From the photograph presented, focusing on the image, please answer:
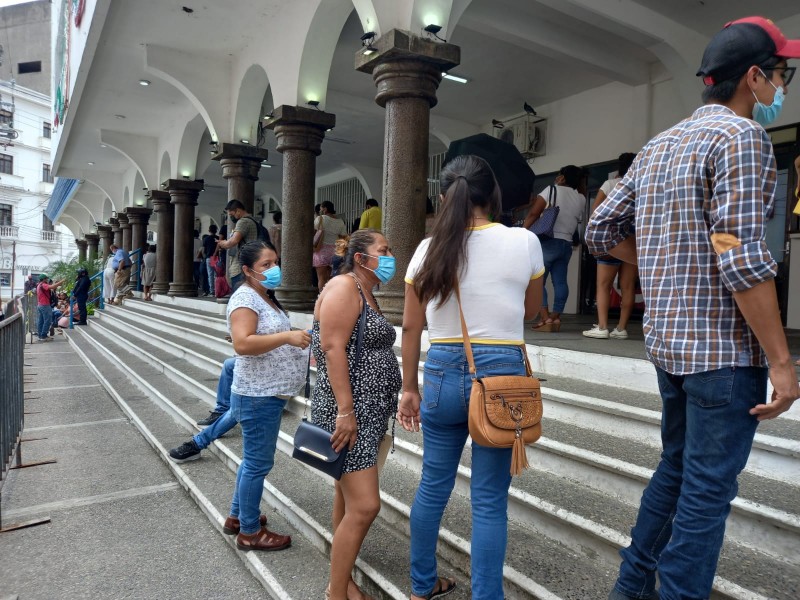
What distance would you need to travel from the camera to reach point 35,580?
2732mm

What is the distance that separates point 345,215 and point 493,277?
54.2 feet

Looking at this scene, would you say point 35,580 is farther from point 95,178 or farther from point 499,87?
point 95,178

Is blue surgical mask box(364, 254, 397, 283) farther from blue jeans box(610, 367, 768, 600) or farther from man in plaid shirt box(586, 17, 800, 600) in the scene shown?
blue jeans box(610, 367, 768, 600)

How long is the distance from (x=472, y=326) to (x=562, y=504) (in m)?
1.18

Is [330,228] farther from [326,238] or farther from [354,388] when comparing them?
[354,388]

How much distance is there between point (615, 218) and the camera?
5.95ft

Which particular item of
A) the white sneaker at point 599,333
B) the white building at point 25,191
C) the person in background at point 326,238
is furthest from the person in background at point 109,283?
the white building at point 25,191

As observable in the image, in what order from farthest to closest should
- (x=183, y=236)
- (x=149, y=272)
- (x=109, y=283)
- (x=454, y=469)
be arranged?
(x=109, y=283), (x=149, y=272), (x=183, y=236), (x=454, y=469)

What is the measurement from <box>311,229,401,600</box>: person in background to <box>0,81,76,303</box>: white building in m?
48.1

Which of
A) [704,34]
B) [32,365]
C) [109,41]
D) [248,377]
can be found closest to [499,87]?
[704,34]

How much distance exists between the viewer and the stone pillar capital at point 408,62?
545 centimetres

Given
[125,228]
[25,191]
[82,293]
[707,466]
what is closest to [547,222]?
[707,466]

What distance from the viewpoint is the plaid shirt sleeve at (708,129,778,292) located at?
138 centimetres

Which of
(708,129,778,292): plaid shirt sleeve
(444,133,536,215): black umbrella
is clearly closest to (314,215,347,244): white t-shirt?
(444,133,536,215): black umbrella
